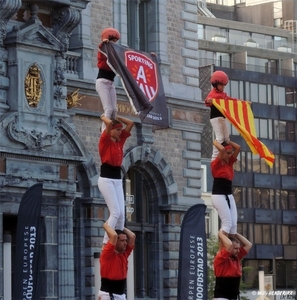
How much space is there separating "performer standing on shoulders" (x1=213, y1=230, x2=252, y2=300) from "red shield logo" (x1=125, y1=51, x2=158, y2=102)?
340cm

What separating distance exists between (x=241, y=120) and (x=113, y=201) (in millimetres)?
4093

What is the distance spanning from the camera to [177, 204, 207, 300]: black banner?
42.8 meters

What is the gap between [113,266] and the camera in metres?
30.8

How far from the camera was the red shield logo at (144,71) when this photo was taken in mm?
32719

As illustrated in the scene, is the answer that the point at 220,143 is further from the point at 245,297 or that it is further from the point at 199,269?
the point at 245,297

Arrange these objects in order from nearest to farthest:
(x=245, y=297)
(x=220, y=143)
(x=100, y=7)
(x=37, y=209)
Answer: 1. (x=220, y=143)
2. (x=37, y=209)
3. (x=100, y=7)
4. (x=245, y=297)

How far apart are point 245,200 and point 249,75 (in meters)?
7.72

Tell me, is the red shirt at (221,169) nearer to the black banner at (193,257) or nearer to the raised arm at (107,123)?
the raised arm at (107,123)

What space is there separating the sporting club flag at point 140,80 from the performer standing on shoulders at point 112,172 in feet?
2.25

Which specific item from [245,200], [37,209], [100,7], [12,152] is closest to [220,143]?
[37,209]

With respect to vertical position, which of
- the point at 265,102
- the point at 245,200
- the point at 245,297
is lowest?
the point at 245,297

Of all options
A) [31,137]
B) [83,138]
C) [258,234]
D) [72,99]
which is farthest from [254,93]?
[31,137]

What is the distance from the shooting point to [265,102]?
312 ft

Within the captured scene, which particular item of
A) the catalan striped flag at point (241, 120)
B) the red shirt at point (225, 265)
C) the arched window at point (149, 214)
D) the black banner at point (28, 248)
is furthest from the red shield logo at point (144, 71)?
the arched window at point (149, 214)
